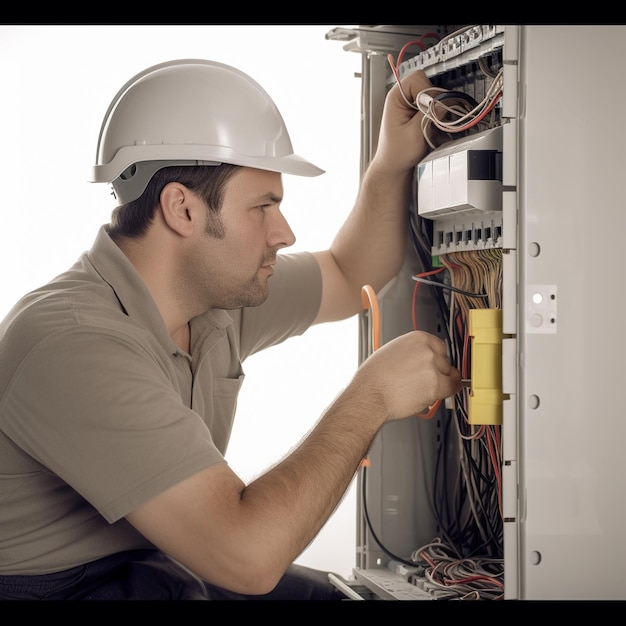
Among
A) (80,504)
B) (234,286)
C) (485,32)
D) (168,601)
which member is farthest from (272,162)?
(168,601)

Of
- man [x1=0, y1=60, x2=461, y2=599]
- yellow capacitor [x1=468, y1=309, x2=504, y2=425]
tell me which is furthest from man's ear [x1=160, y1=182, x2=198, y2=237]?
yellow capacitor [x1=468, y1=309, x2=504, y2=425]

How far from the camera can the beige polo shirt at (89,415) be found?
133cm

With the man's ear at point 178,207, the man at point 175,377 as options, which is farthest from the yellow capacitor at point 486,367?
the man's ear at point 178,207

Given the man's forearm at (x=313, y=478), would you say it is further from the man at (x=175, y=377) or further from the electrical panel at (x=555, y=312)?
the electrical panel at (x=555, y=312)

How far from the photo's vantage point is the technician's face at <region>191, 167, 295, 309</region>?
1636 mm

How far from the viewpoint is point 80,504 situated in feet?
5.09

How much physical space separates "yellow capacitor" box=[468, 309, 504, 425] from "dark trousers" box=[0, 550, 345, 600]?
61 cm

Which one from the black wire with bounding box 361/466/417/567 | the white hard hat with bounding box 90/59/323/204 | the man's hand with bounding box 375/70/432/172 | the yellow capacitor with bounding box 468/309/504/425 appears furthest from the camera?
the black wire with bounding box 361/466/417/567

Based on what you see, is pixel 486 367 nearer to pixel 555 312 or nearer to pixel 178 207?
pixel 555 312

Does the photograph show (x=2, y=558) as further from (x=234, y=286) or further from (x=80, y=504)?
(x=234, y=286)

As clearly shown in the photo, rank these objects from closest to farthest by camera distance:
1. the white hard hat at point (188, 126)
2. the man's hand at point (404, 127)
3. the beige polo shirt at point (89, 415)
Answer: the beige polo shirt at point (89, 415)
the white hard hat at point (188, 126)
the man's hand at point (404, 127)

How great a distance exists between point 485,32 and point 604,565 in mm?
908

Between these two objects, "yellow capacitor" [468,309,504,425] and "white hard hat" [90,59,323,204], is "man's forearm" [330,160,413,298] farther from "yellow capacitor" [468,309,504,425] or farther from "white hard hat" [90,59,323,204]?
"yellow capacitor" [468,309,504,425]

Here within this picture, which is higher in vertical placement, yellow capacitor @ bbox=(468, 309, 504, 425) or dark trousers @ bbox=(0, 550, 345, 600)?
yellow capacitor @ bbox=(468, 309, 504, 425)
